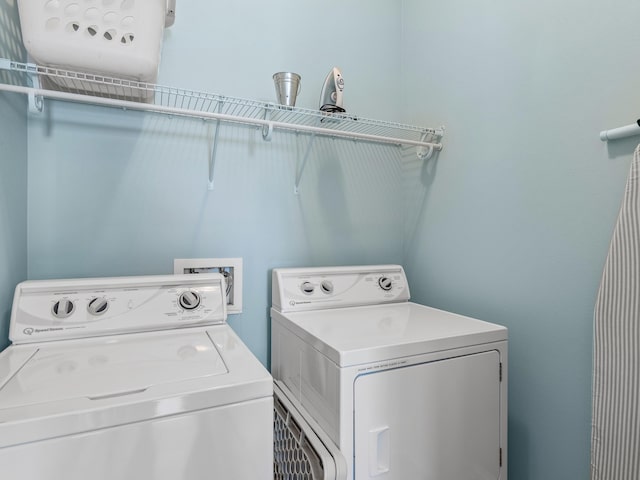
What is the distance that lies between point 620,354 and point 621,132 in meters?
0.63

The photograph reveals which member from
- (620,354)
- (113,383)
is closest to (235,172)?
(113,383)

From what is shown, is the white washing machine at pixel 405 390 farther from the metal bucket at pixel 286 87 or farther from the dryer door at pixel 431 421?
the metal bucket at pixel 286 87

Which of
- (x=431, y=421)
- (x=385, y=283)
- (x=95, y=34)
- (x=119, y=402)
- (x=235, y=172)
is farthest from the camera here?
(x=385, y=283)

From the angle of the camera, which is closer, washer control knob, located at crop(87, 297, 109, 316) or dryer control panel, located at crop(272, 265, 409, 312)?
washer control knob, located at crop(87, 297, 109, 316)

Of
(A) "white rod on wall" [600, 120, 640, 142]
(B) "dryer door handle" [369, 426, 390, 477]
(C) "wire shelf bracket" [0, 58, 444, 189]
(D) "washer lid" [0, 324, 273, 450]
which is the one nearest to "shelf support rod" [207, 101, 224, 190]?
(C) "wire shelf bracket" [0, 58, 444, 189]

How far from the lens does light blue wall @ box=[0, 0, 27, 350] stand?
1067 mm

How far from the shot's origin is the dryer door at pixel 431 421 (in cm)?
103

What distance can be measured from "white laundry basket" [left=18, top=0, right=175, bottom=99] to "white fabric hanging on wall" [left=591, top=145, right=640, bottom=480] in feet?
4.60

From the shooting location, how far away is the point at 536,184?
51.4 inches

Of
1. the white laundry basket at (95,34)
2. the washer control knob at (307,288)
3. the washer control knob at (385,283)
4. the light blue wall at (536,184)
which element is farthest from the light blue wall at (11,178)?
the light blue wall at (536,184)

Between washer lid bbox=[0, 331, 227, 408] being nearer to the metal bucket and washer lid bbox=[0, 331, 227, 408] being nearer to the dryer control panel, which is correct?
the dryer control panel

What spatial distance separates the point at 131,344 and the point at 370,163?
139 cm

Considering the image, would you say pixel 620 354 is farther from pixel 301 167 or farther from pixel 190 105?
pixel 190 105

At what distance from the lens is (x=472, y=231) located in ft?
5.16
